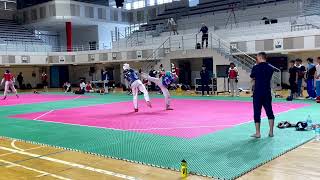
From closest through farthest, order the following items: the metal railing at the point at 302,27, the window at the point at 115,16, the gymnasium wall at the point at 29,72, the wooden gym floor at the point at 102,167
Answer: the wooden gym floor at the point at 102,167 < the metal railing at the point at 302,27 < the gymnasium wall at the point at 29,72 < the window at the point at 115,16

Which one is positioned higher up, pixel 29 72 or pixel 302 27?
pixel 302 27

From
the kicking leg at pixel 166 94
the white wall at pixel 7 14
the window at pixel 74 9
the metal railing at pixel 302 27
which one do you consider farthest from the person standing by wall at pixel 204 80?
the white wall at pixel 7 14

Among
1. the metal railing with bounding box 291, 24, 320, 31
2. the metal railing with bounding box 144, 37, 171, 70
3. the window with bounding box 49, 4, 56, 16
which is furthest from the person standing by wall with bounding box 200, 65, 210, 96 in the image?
the window with bounding box 49, 4, 56, 16

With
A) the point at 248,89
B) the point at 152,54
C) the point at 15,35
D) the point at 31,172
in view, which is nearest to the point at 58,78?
the point at 15,35

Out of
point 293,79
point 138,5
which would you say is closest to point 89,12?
point 138,5

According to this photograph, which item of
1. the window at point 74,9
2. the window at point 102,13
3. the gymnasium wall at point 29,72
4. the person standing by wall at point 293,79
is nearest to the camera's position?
the person standing by wall at point 293,79

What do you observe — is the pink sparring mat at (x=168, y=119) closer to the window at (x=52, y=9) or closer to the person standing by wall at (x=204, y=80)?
the person standing by wall at (x=204, y=80)

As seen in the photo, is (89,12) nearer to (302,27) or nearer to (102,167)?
(302,27)

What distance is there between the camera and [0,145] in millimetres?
9188

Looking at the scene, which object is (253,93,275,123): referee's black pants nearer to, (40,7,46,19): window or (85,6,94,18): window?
(85,6,94,18): window

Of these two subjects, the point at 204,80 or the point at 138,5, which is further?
the point at 138,5

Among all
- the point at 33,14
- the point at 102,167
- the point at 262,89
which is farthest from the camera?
the point at 33,14

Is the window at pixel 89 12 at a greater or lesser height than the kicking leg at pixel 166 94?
greater

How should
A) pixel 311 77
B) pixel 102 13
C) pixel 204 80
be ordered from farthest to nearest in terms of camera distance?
pixel 102 13, pixel 204 80, pixel 311 77
